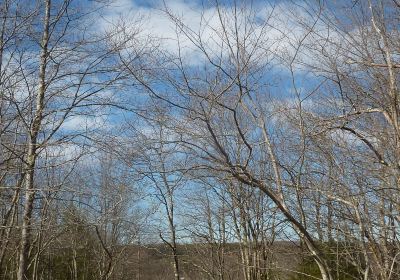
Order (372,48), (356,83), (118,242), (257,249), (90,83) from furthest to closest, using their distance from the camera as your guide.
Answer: (118,242), (257,249), (90,83), (356,83), (372,48)

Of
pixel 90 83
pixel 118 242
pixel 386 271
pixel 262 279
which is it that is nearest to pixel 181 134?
pixel 90 83

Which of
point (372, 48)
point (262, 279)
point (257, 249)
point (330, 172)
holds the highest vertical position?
point (372, 48)

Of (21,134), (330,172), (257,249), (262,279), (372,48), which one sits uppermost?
(372,48)

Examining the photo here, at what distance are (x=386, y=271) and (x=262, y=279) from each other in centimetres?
750

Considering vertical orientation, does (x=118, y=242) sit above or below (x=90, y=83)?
below

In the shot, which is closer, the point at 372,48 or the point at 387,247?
the point at 372,48

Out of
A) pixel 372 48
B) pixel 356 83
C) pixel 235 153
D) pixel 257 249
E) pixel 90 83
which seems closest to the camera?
pixel 372 48

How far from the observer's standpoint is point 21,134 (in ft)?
23.1

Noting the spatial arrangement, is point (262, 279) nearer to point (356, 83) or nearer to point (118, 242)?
point (356, 83)

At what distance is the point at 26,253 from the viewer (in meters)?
7.50

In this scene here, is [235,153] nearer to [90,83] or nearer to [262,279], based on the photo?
[90,83]

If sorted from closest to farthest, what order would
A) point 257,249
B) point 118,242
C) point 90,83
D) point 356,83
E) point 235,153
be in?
1. point 356,83
2. point 90,83
3. point 235,153
4. point 257,249
5. point 118,242

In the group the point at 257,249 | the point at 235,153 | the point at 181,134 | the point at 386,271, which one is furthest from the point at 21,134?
the point at 257,249

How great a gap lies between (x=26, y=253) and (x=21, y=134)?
6.45ft
